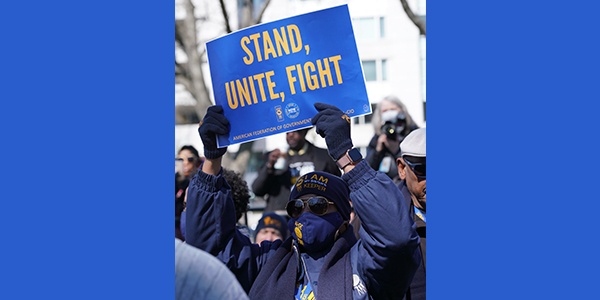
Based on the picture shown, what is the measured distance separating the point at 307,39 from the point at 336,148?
55 cm

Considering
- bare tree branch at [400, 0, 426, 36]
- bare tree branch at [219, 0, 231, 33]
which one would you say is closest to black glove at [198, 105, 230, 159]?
bare tree branch at [400, 0, 426, 36]

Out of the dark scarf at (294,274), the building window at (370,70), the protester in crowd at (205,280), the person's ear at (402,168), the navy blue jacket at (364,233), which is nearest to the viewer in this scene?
the protester in crowd at (205,280)

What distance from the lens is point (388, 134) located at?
19.3 ft

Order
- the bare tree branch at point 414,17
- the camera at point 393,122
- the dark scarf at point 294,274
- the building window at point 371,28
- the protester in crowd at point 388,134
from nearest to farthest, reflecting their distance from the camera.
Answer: the dark scarf at point 294,274 < the protester in crowd at point 388,134 < the camera at point 393,122 < the bare tree branch at point 414,17 < the building window at point 371,28

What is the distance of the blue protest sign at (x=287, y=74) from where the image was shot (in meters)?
3.67

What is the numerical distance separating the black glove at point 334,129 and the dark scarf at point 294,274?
0.40 m

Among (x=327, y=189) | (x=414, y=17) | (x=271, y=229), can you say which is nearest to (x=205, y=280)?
(x=327, y=189)

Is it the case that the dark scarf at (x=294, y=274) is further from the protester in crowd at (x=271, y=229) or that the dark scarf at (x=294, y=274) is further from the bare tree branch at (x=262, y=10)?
the bare tree branch at (x=262, y=10)

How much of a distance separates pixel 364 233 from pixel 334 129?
1.43 ft

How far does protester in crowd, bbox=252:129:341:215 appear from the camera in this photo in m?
6.99

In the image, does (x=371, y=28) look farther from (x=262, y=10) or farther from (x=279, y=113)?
(x=279, y=113)

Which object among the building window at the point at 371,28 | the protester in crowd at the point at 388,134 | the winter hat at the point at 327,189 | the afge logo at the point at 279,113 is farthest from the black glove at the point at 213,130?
the building window at the point at 371,28

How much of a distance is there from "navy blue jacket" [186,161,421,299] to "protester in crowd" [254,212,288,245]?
5.97 ft

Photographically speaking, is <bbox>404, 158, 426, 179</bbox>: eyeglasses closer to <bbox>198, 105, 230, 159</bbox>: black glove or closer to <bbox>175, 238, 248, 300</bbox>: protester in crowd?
<bbox>198, 105, 230, 159</bbox>: black glove
